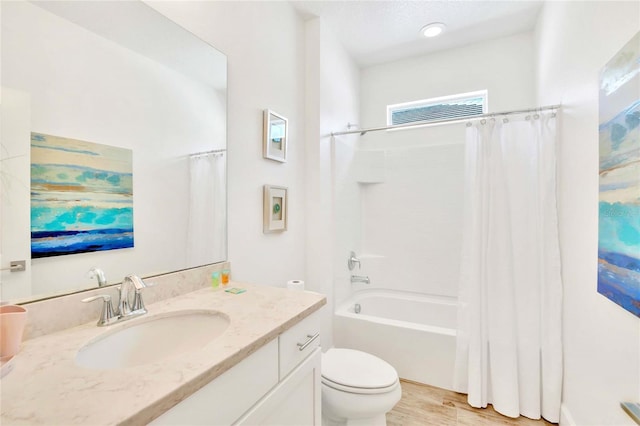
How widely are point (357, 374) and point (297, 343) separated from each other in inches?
26.5

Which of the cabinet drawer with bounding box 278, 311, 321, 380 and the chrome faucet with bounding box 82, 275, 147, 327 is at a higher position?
the chrome faucet with bounding box 82, 275, 147, 327

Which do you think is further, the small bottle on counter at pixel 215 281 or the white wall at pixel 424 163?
the white wall at pixel 424 163

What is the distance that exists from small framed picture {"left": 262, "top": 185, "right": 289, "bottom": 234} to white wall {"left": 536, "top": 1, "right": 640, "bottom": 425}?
5.11ft

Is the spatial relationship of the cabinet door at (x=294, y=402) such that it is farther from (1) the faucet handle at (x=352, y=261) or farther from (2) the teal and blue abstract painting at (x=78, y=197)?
(1) the faucet handle at (x=352, y=261)

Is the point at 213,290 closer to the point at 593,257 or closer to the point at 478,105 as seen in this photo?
the point at 593,257

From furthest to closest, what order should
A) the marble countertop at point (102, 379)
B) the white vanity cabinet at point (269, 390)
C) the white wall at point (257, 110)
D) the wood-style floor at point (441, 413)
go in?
1. the wood-style floor at point (441, 413)
2. the white wall at point (257, 110)
3. the white vanity cabinet at point (269, 390)
4. the marble countertop at point (102, 379)

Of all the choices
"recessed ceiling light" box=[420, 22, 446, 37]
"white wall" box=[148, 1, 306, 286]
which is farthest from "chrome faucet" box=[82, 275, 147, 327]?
"recessed ceiling light" box=[420, 22, 446, 37]

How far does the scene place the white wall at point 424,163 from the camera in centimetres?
260

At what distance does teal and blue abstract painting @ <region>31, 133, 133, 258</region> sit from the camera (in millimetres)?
841

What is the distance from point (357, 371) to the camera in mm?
1533

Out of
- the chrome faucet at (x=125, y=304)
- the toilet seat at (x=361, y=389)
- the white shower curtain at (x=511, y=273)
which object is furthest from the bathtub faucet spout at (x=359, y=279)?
the chrome faucet at (x=125, y=304)

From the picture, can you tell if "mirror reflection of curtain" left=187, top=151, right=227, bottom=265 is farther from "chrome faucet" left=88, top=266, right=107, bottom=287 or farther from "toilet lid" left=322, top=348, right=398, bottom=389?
"toilet lid" left=322, top=348, right=398, bottom=389

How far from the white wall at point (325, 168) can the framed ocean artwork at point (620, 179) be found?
4.95 ft

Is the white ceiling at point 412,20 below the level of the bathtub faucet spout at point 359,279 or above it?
above
